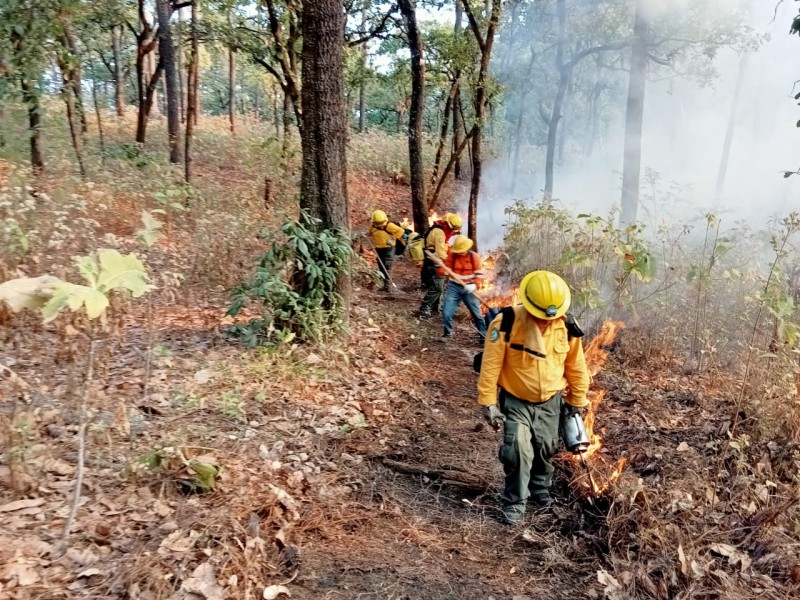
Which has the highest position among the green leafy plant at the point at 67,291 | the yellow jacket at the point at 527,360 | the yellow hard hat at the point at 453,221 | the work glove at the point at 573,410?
the green leafy plant at the point at 67,291

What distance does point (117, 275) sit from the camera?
99.1 inches

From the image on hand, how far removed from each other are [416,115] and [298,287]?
21.4ft

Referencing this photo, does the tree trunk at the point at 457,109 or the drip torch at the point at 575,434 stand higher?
the tree trunk at the point at 457,109

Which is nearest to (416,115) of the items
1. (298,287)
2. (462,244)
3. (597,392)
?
(462,244)

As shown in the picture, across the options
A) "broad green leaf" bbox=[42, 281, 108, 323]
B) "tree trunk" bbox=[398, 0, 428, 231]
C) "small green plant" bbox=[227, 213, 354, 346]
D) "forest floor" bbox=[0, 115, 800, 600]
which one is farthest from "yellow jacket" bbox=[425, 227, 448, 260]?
"broad green leaf" bbox=[42, 281, 108, 323]

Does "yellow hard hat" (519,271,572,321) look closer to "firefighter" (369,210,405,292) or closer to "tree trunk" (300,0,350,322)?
"tree trunk" (300,0,350,322)

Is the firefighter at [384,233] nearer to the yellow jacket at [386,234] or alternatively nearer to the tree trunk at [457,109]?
the yellow jacket at [386,234]

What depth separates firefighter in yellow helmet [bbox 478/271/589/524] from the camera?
3854 mm

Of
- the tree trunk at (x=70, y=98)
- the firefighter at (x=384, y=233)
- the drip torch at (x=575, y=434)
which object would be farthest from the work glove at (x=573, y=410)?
the tree trunk at (x=70, y=98)

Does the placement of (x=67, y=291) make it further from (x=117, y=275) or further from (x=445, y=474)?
(x=445, y=474)

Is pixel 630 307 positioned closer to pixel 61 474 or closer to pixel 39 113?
pixel 61 474

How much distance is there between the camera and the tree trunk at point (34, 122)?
309 inches

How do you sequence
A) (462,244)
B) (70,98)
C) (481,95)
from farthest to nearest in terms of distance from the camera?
1. (481,95)
2. (70,98)
3. (462,244)

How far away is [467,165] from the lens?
2209 centimetres
